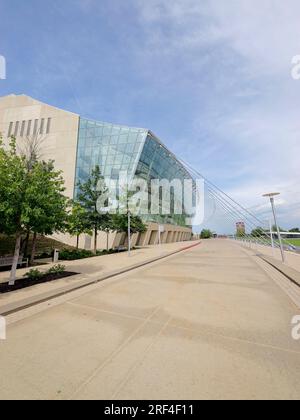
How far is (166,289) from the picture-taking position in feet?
26.7

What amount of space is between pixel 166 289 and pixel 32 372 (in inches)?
214

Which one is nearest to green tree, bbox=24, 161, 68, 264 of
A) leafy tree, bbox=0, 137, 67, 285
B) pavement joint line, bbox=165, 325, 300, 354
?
leafy tree, bbox=0, 137, 67, 285

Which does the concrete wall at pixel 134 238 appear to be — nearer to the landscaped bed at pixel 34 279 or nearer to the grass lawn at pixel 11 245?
the grass lawn at pixel 11 245

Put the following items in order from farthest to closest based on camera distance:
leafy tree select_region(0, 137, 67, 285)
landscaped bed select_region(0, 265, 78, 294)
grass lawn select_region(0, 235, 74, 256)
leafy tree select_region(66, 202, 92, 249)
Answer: grass lawn select_region(0, 235, 74, 256) < leafy tree select_region(66, 202, 92, 249) < landscaped bed select_region(0, 265, 78, 294) < leafy tree select_region(0, 137, 67, 285)

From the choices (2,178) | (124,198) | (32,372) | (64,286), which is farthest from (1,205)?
(124,198)

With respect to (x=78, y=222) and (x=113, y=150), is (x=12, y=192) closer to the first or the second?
(x=78, y=222)

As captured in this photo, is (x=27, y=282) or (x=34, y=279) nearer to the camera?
(x=27, y=282)

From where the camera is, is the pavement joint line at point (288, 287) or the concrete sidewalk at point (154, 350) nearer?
the concrete sidewalk at point (154, 350)

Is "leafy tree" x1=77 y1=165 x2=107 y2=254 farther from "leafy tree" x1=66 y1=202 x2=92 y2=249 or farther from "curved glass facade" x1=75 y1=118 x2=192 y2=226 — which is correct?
"curved glass facade" x1=75 y1=118 x2=192 y2=226

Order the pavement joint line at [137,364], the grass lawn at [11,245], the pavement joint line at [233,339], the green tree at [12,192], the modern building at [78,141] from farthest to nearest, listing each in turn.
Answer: the modern building at [78,141], the grass lawn at [11,245], the green tree at [12,192], the pavement joint line at [233,339], the pavement joint line at [137,364]

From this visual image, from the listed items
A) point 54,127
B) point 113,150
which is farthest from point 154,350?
point 54,127

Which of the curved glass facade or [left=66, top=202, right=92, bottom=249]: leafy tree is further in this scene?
the curved glass facade

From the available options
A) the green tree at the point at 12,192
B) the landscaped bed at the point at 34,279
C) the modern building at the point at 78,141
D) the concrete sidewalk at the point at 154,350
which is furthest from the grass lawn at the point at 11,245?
the concrete sidewalk at the point at 154,350
